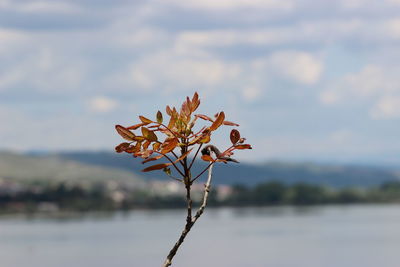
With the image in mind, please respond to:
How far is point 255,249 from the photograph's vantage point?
80.1 metres

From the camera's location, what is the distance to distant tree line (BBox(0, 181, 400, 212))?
161 m

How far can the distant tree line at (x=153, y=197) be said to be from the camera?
161 metres

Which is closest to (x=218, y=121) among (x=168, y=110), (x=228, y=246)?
(x=168, y=110)

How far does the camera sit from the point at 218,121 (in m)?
4.21

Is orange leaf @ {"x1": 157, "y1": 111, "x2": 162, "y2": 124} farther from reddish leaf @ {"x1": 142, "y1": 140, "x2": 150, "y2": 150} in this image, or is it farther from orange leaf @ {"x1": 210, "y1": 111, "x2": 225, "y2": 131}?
orange leaf @ {"x1": 210, "y1": 111, "x2": 225, "y2": 131}

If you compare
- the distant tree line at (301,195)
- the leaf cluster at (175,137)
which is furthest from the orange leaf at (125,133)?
the distant tree line at (301,195)

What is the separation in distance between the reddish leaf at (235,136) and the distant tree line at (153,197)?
153895 mm

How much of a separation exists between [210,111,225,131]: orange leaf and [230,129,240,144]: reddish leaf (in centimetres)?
9

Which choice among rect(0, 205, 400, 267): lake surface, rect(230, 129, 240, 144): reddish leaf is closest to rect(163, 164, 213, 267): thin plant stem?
rect(230, 129, 240, 144): reddish leaf

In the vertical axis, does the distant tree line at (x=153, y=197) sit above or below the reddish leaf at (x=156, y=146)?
above

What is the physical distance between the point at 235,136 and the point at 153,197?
579 feet

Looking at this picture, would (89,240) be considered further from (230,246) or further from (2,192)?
(2,192)

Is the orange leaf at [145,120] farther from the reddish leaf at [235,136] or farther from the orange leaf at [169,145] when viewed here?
the reddish leaf at [235,136]

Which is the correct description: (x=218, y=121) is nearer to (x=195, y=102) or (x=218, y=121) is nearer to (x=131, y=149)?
(x=195, y=102)
